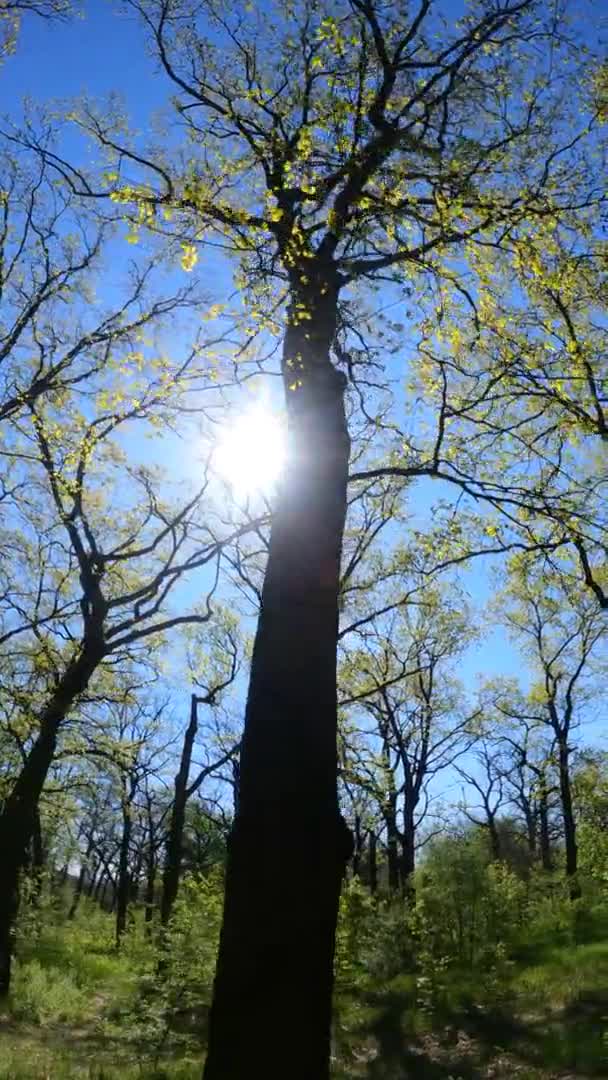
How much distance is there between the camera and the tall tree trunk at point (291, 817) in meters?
3.31

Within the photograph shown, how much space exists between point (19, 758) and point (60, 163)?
22.9 m

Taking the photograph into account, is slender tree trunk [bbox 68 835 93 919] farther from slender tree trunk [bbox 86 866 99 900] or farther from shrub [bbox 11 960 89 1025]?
shrub [bbox 11 960 89 1025]

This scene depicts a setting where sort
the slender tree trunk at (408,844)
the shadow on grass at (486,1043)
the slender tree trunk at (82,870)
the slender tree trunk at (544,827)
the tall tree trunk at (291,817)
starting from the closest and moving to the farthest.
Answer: the tall tree trunk at (291,817)
the shadow on grass at (486,1043)
the slender tree trunk at (408,844)
the slender tree trunk at (82,870)
the slender tree trunk at (544,827)

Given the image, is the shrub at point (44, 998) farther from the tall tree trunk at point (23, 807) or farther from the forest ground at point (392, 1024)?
the tall tree trunk at point (23, 807)

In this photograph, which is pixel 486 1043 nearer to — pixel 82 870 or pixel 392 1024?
pixel 392 1024

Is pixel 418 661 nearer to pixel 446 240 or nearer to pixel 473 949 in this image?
pixel 473 949

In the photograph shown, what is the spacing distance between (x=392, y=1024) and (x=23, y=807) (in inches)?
300

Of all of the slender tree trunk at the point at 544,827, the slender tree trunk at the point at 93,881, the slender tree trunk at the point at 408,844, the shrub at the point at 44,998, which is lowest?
the shrub at the point at 44,998

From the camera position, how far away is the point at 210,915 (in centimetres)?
1128

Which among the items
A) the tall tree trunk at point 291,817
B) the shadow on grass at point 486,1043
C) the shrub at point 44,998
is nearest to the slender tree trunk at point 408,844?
the shadow on grass at point 486,1043

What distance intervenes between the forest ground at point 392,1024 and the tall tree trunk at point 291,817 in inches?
194

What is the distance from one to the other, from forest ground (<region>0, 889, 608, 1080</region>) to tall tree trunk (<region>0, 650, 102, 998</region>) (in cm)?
137

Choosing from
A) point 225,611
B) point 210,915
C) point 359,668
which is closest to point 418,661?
point 359,668

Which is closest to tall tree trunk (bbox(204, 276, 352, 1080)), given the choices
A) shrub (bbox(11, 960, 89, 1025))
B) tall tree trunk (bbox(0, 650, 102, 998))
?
tall tree trunk (bbox(0, 650, 102, 998))
